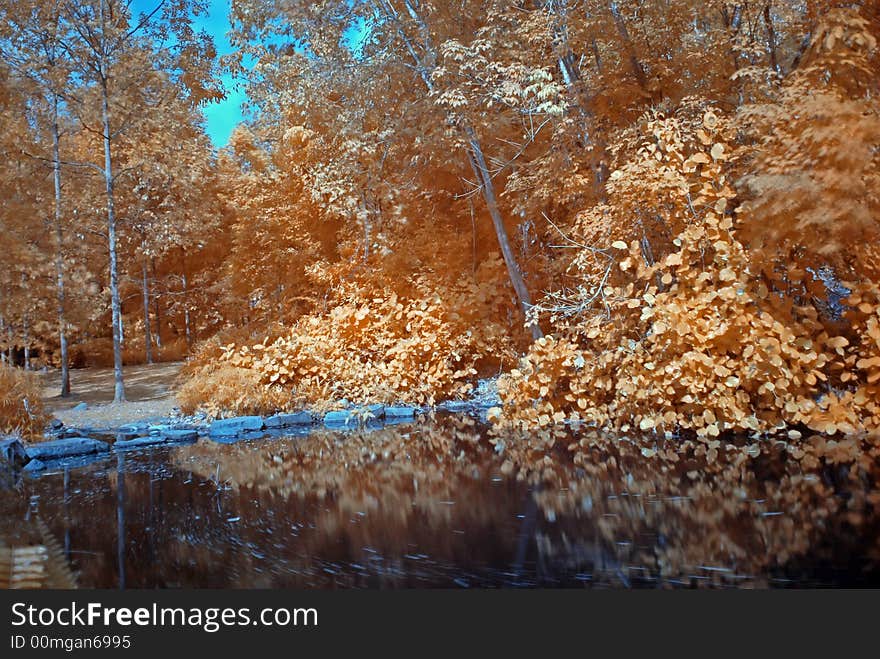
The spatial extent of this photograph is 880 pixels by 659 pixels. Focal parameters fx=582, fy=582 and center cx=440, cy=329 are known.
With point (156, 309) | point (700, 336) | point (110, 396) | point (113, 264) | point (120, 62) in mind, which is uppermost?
point (120, 62)

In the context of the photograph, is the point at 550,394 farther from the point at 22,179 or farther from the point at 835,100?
the point at 22,179

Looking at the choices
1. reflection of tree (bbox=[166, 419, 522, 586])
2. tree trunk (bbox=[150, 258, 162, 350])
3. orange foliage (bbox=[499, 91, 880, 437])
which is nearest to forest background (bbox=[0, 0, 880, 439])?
orange foliage (bbox=[499, 91, 880, 437])

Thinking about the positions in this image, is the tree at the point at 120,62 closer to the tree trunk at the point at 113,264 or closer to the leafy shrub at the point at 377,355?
the tree trunk at the point at 113,264

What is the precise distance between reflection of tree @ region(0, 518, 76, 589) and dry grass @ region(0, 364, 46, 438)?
6.96 ft

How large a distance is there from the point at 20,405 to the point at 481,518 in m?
3.59

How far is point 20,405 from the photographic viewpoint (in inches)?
159

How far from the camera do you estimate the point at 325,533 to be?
2.09 metres

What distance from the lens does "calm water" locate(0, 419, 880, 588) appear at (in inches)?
64.8

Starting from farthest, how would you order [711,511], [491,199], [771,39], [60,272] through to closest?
[60,272]
[491,199]
[771,39]
[711,511]

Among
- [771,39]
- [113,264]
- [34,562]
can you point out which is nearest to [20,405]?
[113,264]

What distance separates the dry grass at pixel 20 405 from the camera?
3916mm

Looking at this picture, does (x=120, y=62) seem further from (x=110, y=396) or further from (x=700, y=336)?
(x=700, y=336)

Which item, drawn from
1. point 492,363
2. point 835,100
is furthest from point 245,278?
point 835,100

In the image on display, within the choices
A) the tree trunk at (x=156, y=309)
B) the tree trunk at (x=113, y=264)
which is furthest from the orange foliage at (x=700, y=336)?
the tree trunk at (x=156, y=309)
